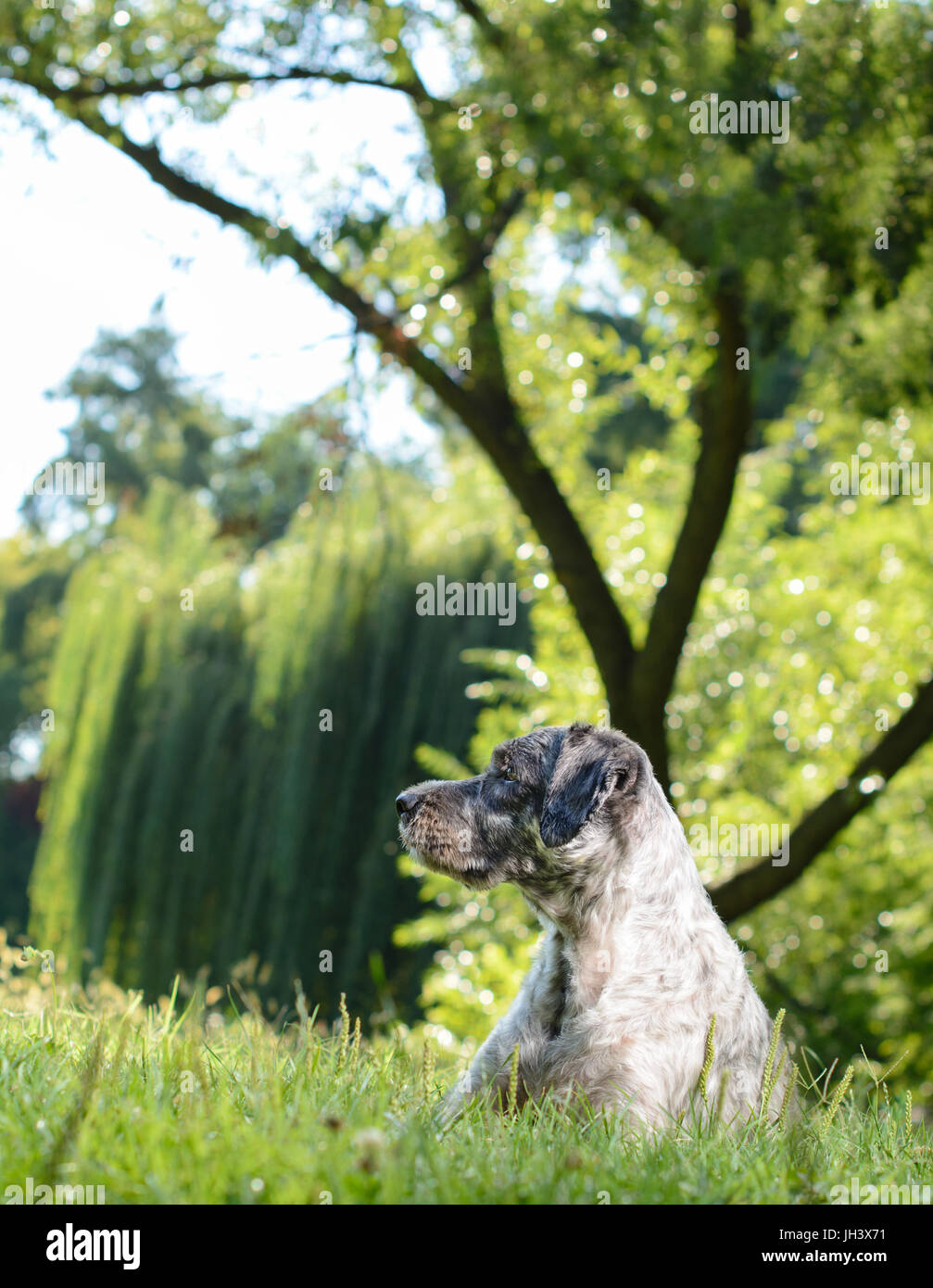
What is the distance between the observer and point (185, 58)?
755 centimetres

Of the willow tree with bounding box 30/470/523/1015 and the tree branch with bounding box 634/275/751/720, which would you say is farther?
the willow tree with bounding box 30/470/523/1015

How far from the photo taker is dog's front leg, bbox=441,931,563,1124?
334 centimetres

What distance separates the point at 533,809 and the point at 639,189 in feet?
16.9

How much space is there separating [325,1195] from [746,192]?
6.15 meters

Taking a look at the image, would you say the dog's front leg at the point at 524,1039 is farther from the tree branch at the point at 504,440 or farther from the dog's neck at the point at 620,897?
the tree branch at the point at 504,440

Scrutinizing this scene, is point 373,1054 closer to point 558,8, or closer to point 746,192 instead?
point 746,192

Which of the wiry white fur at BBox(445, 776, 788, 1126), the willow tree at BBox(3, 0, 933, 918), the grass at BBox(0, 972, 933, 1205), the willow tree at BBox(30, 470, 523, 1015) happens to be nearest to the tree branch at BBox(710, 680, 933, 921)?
the willow tree at BBox(3, 0, 933, 918)

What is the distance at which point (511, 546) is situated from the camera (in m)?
11.3

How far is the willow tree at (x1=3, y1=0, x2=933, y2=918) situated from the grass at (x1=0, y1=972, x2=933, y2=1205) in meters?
4.74

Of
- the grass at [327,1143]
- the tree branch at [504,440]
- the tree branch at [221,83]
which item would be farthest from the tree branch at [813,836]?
the tree branch at [221,83]

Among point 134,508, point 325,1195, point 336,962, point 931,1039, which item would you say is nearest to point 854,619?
point 931,1039

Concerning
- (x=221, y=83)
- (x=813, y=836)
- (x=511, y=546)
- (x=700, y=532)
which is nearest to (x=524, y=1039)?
(x=700, y=532)

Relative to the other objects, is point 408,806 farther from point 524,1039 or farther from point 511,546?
point 511,546

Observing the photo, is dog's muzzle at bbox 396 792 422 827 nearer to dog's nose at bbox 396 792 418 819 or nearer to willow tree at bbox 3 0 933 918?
dog's nose at bbox 396 792 418 819
